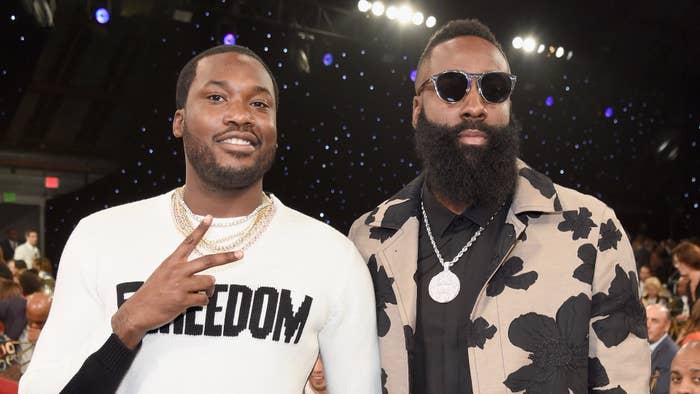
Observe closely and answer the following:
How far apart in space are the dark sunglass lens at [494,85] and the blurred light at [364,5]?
27.7 ft

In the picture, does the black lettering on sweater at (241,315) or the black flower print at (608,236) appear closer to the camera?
the black lettering on sweater at (241,315)

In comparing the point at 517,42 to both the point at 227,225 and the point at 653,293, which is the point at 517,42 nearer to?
the point at 653,293

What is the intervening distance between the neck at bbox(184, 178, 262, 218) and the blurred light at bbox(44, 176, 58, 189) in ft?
41.5

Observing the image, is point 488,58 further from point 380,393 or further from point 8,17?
point 8,17

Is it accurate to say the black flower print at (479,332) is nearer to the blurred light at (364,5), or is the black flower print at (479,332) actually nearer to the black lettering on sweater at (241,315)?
the black lettering on sweater at (241,315)

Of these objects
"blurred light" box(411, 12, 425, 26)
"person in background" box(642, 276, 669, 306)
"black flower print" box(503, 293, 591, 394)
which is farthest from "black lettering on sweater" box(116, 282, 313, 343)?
"blurred light" box(411, 12, 425, 26)

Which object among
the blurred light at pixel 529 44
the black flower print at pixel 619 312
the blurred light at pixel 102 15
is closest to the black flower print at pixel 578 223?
the black flower print at pixel 619 312

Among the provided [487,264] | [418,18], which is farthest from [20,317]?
[418,18]

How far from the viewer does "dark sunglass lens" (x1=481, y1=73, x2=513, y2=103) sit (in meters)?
2.14

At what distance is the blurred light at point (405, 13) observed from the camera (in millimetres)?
10555

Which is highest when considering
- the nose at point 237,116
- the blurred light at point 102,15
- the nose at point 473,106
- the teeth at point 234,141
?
the blurred light at point 102,15

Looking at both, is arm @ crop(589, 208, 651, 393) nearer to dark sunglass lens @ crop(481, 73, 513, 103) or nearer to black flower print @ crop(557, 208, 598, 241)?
black flower print @ crop(557, 208, 598, 241)

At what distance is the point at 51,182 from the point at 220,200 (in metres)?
12.8

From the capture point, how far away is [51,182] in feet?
44.6
